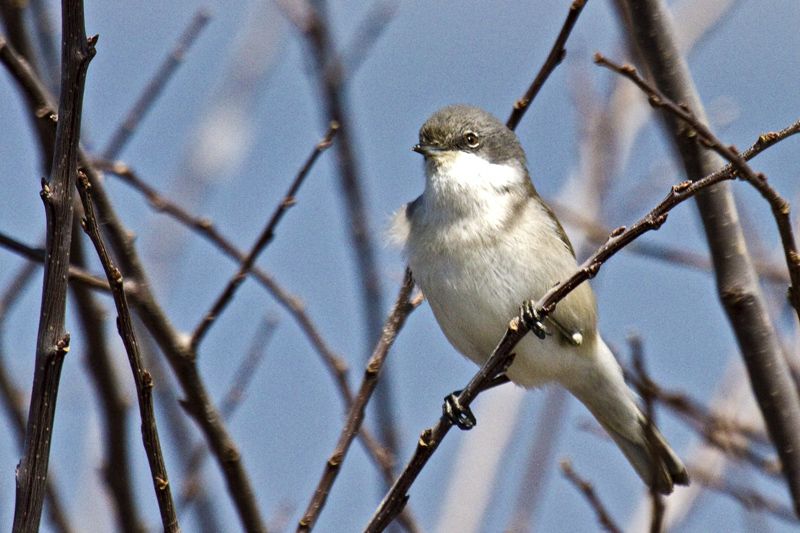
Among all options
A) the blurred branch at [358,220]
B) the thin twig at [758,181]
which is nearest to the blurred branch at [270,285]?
the blurred branch at [358,220]

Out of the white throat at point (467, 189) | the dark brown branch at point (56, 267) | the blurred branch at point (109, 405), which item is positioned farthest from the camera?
the white throat at point (467, 189)

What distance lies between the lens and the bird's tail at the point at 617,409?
14.7 feet

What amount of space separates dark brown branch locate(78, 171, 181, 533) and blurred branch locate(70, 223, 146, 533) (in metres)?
1.52

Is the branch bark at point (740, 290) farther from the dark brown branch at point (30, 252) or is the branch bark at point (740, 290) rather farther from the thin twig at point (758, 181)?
the dark brown branch at point (30, 252)

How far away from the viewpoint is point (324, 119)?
13.2 feet

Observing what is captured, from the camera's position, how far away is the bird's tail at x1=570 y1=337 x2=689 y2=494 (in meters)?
4.48

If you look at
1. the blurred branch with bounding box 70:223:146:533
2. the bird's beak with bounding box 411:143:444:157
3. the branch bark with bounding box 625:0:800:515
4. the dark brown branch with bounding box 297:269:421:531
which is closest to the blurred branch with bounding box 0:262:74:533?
the blurred branch with bounding box 70:223:146:533

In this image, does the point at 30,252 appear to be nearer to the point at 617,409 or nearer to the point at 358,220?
the point at 358,220

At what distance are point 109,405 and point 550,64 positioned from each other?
2.01m

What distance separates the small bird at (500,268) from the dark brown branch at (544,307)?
1087 mm

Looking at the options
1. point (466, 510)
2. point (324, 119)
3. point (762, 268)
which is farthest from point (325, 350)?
point (762, 268)

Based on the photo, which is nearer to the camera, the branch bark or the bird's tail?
the branch bark

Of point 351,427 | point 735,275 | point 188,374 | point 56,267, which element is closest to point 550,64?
point 735,275

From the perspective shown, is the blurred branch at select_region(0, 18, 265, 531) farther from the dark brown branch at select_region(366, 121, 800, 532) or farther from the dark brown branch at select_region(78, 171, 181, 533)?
the dark brown branch at select_region(78, 171, 181, 533)
